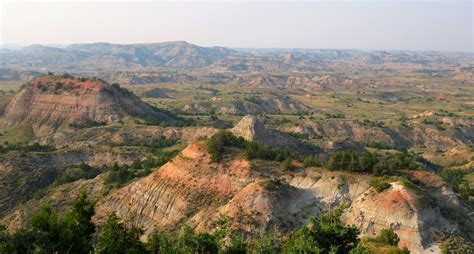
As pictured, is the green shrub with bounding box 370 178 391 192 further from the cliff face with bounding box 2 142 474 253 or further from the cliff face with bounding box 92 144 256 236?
the cliff face with bounding box 92 144 256 236

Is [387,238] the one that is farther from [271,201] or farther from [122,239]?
[122,239]

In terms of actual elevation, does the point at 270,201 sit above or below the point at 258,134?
above

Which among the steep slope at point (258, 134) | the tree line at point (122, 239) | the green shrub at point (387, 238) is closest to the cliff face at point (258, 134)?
the steep slope at point (258, 134)

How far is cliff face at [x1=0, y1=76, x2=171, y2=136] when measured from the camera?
130m

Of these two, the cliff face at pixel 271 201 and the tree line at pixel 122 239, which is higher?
the tree line at pixel 122 239

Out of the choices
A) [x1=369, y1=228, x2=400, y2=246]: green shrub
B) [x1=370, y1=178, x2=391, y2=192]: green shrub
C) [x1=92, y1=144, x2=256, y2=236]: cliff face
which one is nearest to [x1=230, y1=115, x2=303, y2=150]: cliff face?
[x1=92, y1=144, x2=256, y2=236]: cliff face

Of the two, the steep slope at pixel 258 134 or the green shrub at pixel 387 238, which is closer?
the green shrub at pixel 387 238

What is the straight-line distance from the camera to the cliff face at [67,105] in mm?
130250

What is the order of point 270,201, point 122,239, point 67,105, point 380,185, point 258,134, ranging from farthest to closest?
point 67,105, point 258,134, point 380,185, point 270,201, point 122,239

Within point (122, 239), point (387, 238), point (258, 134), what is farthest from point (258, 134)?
point (122, 239)

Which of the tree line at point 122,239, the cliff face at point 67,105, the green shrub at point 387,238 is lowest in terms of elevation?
the cliff face at point 67,105

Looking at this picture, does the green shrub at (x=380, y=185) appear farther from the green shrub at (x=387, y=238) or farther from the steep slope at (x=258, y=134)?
the steep slope at (x=258, y=134)

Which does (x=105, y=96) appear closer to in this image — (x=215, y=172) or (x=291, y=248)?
(x=215, y=172)

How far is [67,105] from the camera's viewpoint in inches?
5251
